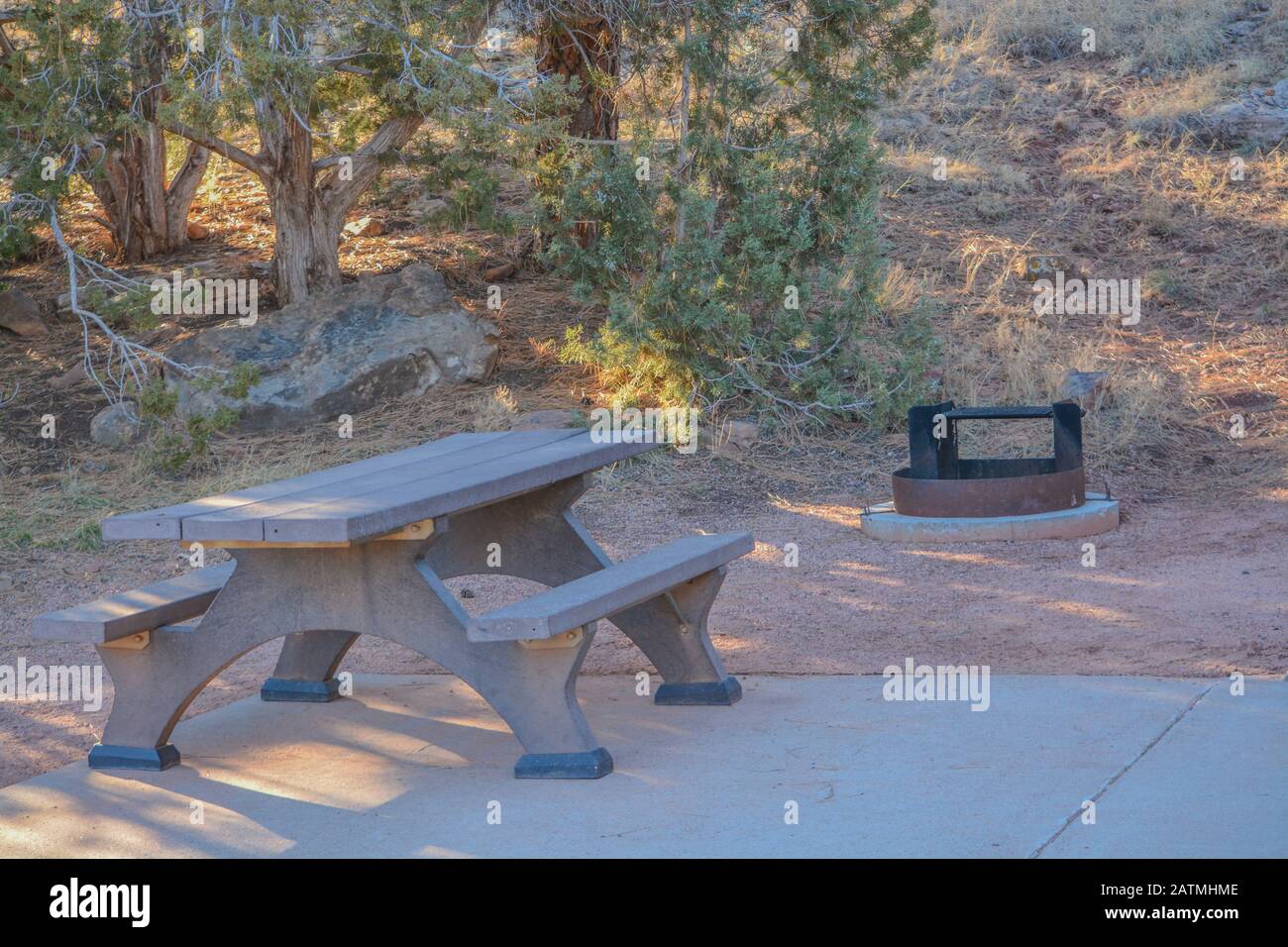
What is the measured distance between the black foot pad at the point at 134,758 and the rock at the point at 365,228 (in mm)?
9220

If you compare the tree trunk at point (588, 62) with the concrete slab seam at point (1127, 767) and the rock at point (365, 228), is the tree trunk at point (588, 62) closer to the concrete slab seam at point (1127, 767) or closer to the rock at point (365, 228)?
the rock at point (365, 228)

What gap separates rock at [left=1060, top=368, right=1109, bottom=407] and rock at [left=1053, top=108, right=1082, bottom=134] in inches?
211

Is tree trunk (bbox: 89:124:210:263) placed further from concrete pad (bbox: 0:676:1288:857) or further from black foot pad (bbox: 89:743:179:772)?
black foot pad (bbox: 89:743:179:772)

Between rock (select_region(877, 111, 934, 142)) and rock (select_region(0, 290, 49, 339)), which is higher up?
rock (select_region(877, 111, 934, 142))

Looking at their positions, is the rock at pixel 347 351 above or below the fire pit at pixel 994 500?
above

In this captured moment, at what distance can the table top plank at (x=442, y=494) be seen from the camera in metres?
3.49

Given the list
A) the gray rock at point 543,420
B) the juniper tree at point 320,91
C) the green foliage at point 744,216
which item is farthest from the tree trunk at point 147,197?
the gray rock at point 543,420

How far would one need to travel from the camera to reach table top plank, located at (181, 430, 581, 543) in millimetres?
3580

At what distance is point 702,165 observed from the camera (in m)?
9.29

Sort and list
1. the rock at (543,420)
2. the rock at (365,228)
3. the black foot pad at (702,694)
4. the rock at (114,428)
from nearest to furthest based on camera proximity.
→ the black foot pad at (702,694) → the rock at (543,420) → the rock at (114,428) → the rock at (365,228)

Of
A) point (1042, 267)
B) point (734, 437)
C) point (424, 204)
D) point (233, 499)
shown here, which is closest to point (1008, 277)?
point (1042, 267)

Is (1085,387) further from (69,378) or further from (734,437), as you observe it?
(69,378)

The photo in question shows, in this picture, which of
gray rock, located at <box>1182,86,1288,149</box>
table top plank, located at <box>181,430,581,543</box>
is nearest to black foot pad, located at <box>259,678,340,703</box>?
table top plank, located at <box>181,430,581,543</box>

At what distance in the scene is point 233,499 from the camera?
13.4 ft
